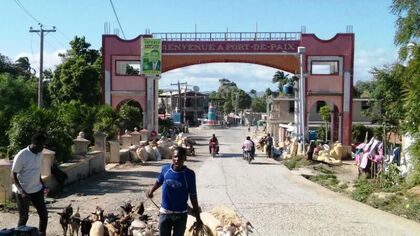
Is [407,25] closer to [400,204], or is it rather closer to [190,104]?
[400,204]

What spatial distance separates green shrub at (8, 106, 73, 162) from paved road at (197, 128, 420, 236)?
4.34 m

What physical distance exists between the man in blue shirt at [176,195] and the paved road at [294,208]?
3.24m

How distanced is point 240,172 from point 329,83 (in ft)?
60.7

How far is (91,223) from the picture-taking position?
8.33 metres

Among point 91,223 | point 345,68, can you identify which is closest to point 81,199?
point 91,223

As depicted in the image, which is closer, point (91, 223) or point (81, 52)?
point (91, 223)

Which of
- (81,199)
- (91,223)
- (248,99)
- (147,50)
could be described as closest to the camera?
(91,223)

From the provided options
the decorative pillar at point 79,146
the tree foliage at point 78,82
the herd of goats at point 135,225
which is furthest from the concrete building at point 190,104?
the herd of goats at point 135,225

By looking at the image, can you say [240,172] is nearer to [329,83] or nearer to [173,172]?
[173,172]

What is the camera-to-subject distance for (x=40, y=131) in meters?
15.7

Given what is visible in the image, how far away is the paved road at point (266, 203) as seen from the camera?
33.9ft

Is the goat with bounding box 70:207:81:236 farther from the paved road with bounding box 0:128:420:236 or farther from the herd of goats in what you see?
the paved road with bounding box 0:128:420:236

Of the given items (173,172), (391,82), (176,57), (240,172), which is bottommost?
(240,172)

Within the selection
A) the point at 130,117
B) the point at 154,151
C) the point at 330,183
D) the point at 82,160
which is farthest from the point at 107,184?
the point at 130,117
